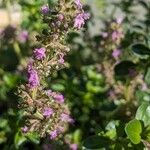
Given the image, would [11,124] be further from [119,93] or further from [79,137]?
[119,93]

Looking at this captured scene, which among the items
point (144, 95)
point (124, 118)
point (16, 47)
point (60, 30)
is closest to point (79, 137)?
point (124, 118)

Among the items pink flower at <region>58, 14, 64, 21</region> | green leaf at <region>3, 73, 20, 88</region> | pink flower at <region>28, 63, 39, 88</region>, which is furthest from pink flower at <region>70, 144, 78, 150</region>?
pink flower at <region>58, 14, 64, 21</region>

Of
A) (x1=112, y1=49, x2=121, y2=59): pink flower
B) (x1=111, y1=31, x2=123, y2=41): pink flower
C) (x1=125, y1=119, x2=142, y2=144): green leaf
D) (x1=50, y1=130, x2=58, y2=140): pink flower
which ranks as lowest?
(x1=125, y1=119, x2=142, y2=144): green leaf

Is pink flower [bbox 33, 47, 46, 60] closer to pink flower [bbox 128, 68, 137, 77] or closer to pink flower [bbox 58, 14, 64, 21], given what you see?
pink flower [bbox 58, 14, 64, 21]

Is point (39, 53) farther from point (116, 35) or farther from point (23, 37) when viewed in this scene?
point (23, 37)

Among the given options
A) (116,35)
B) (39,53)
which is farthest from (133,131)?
(116,35)

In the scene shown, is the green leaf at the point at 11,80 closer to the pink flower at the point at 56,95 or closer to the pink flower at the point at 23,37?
the pink flower at the point at 23,37

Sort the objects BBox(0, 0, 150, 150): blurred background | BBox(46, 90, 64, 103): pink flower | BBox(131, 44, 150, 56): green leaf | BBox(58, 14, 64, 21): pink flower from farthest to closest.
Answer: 1. BBox(0, 0, 150, 150): blurred background
2. BBox(131, 44, 150, 56): green leaf
3. BBox(46, 90, 64, 103): pink flower
4. BBox(58, 14, 64, 21): pink flower
